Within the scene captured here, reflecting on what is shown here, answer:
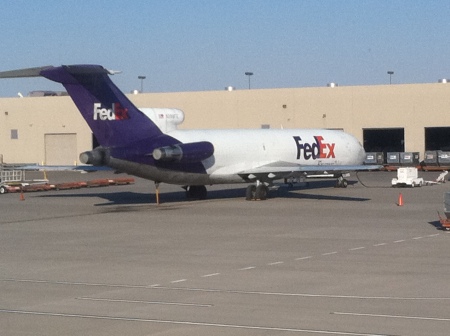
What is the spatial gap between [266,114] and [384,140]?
19970 mm

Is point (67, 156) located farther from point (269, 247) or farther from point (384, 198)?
point (269, 247)

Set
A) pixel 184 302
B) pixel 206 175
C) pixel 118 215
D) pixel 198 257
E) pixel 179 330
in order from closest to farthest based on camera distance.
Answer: pixel 179 330, pixel 184 302, pixel 198 257, pixel 118 215, pixel 206 175

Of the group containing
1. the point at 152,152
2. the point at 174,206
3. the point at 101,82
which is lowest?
the point at 174,206

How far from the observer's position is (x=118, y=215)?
114 feet

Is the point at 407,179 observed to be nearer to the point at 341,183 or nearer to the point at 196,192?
the point at 341,183

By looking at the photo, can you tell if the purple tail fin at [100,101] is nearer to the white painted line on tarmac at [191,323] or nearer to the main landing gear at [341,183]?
the main landing gear at [341,183]

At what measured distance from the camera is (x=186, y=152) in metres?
38.8

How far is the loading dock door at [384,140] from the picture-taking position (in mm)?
90625

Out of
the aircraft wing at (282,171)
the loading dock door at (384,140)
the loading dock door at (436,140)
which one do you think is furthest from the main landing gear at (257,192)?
the loading dock door at (436,140)

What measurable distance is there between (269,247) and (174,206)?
1571 centimetres

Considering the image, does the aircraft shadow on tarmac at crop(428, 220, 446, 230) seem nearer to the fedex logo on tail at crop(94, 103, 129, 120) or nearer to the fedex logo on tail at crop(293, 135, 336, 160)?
the fedex logo on tail at crop(94, 103, 129, 120)

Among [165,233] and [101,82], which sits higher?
[101,82]

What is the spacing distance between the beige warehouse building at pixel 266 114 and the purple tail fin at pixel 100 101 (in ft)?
131

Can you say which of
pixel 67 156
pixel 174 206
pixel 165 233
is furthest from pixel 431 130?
pixel 165 233
